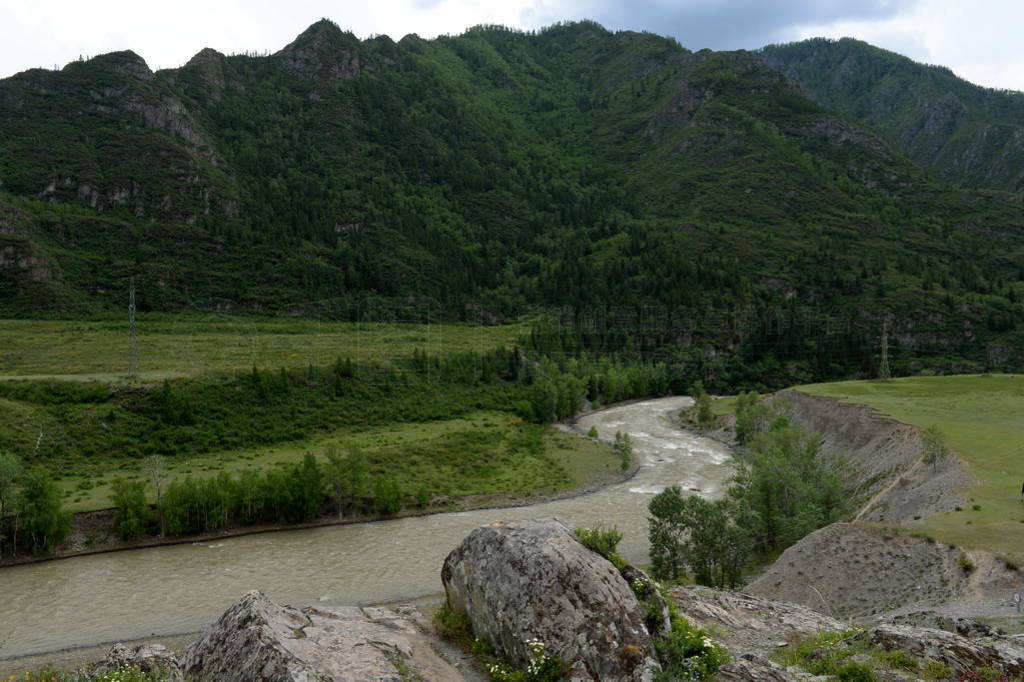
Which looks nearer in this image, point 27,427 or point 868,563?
point 868,563

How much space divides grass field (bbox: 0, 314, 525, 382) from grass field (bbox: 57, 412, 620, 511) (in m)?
20.3

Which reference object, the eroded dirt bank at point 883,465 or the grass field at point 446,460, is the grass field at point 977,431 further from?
the grass field at point 446,460

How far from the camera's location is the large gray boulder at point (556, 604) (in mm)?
15141

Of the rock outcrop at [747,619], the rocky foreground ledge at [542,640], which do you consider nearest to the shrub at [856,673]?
the rocky foreground ledge at [542,640]

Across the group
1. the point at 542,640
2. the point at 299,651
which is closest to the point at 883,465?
the point at 542,640

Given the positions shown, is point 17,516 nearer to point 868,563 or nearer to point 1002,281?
point 868,563

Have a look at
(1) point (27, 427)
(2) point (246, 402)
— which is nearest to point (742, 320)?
(2) point (246, 402)

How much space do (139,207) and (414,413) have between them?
137 m

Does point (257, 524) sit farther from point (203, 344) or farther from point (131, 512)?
point (203, 344)

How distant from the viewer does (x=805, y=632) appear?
20.7 m

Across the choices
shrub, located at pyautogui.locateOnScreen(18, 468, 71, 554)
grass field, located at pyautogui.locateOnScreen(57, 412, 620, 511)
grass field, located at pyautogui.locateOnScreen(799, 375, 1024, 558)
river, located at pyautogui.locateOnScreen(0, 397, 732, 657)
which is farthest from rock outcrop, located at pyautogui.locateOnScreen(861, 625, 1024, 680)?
shrub, located at pyautogui.locateOnScreen(18, 468, 71, 554)

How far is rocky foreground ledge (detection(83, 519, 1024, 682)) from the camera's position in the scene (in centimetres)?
1459

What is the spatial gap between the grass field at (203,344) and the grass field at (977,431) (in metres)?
76.0

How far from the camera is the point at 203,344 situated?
10862 centimetres
